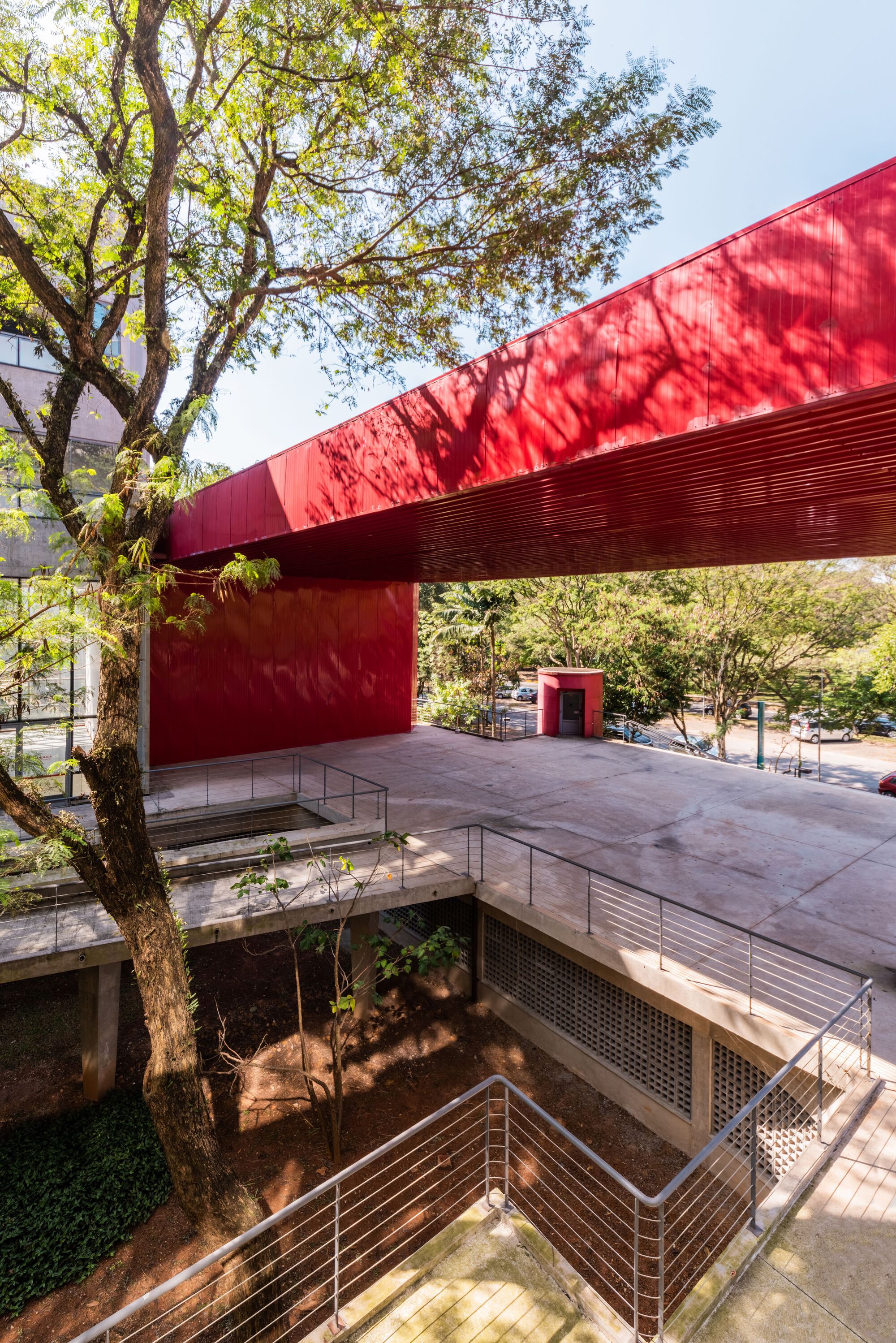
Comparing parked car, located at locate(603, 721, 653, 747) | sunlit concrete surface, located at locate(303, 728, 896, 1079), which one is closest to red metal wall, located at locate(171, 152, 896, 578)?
sunlit concrete surface, located at locate(303, 728, 896, 1079)

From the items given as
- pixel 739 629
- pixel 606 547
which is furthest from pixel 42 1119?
pixel 739 629

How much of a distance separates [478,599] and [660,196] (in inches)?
587

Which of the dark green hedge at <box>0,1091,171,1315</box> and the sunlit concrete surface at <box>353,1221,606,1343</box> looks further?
the dark green hedge at <box>0,1091,171,1315</box>

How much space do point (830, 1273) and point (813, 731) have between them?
35.2m

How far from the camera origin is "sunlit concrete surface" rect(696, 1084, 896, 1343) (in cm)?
331

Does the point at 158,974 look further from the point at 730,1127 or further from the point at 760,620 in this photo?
the point at 760,620

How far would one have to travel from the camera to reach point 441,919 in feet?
35.8

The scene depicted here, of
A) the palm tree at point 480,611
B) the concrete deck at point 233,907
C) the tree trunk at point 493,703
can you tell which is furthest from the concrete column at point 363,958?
the palm tree at point 480,611

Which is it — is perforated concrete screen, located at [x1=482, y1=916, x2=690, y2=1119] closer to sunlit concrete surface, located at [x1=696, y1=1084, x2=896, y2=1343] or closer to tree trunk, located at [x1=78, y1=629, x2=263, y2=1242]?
sunlit concrete surface, located at [x1=696, y1=1084, x2=896, y2=1343]

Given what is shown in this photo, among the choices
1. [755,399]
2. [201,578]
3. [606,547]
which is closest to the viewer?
[755,399]

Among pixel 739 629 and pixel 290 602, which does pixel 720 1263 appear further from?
pixel 739 629

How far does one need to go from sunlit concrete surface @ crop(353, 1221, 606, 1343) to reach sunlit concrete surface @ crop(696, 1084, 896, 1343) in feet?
2.58

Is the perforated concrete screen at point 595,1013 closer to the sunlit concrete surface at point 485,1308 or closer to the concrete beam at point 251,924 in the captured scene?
the concrete beam at point 251,924

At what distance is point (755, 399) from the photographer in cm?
436
